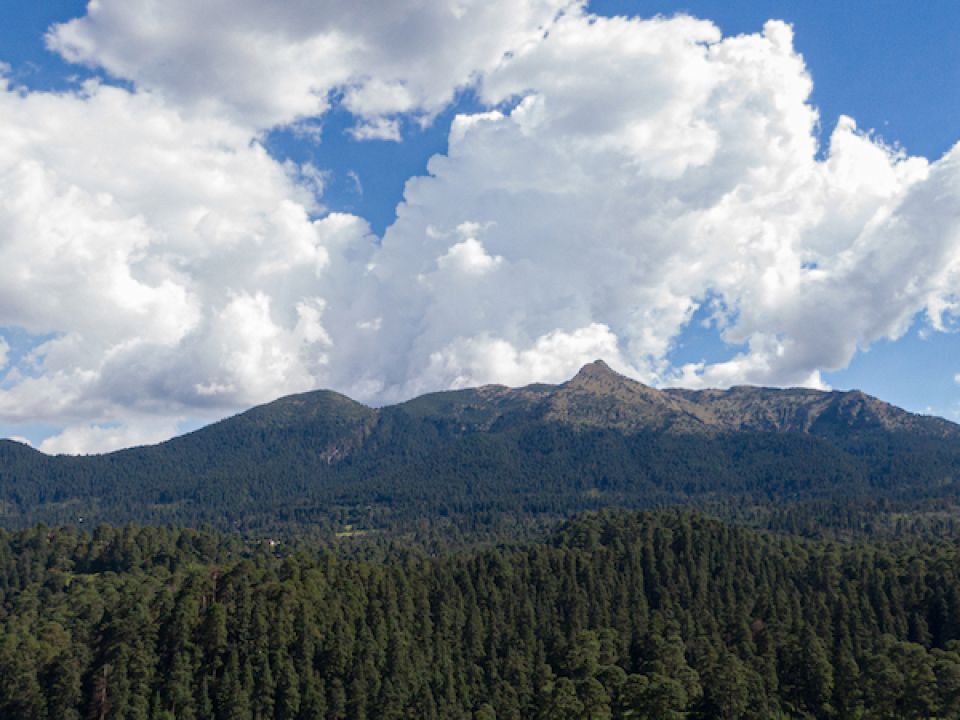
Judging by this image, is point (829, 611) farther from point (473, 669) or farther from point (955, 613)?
point (473, 669)

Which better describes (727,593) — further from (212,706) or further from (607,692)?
(212,706)

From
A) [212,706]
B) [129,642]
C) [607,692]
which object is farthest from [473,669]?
[129,642]

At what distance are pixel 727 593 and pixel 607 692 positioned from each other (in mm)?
78773

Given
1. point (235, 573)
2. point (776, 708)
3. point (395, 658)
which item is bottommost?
point (776, 708)

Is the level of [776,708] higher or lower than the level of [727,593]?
lower

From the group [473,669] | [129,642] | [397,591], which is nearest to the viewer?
[129,642]

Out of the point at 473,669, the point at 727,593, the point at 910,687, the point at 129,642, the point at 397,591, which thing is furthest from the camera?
the point at 727,593

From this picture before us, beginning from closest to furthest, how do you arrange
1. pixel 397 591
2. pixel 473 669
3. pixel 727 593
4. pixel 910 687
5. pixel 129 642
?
pixel 910 687 → pixel 129 642 → pixel 473 669 → pixel 397 591 → pixel 727 593

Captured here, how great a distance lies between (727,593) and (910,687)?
247ft

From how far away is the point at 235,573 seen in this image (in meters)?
153

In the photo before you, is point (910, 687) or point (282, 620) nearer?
point (910, 687)

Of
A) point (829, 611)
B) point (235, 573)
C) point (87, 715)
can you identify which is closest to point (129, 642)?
point (87, 715)

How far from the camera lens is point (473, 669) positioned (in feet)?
500

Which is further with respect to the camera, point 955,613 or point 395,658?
point 955,613
